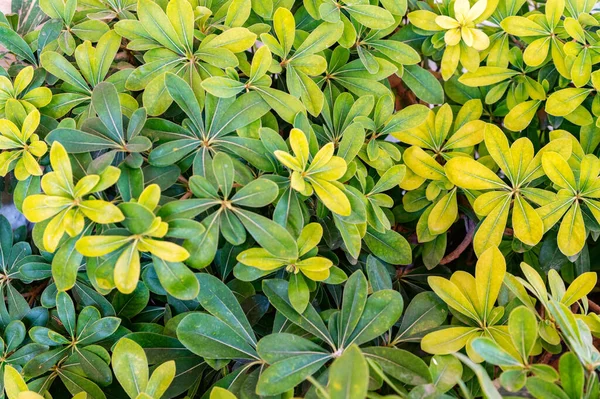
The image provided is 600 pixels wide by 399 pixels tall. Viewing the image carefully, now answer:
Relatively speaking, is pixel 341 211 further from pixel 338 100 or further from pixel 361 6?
pixel 361 6

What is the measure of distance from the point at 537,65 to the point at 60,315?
86 centimetres

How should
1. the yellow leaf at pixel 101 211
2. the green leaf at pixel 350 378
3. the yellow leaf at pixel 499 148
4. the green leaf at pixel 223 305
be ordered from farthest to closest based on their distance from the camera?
the yellow leaf at pixel 499 148
the green leaf at pixel 223 305
the yellow leaf at pixel 101 211
the green leaf at pixel 350 378

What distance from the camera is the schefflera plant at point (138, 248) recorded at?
611 mm

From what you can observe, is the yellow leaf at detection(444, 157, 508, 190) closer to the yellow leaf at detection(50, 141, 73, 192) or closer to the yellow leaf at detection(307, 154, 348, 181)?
the yellow leaf at detection(307, 154, 348, 181)

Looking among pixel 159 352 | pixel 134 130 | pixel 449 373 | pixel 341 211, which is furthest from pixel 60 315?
pixel 449 373

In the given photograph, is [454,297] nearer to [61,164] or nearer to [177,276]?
[177,276]

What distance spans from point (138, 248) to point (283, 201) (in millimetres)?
197

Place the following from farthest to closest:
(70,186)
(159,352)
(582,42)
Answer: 1. (582,42)
2. (159,352)
3. (70,186)

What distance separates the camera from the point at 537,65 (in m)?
0.88

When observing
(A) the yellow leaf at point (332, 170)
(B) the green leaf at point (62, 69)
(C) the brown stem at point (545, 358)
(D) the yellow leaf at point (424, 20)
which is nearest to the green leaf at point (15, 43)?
(B) the green leaf at point (62, 69)

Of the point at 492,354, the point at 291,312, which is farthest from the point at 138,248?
the point at 492,354

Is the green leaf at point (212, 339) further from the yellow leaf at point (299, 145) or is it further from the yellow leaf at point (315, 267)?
the yellow leaf at point (299, 145)

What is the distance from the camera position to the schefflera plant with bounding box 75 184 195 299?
611mm

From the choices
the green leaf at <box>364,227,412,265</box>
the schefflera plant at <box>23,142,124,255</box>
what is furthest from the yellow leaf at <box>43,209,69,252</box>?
the green leaf at <box>364,227,412,265</box>
